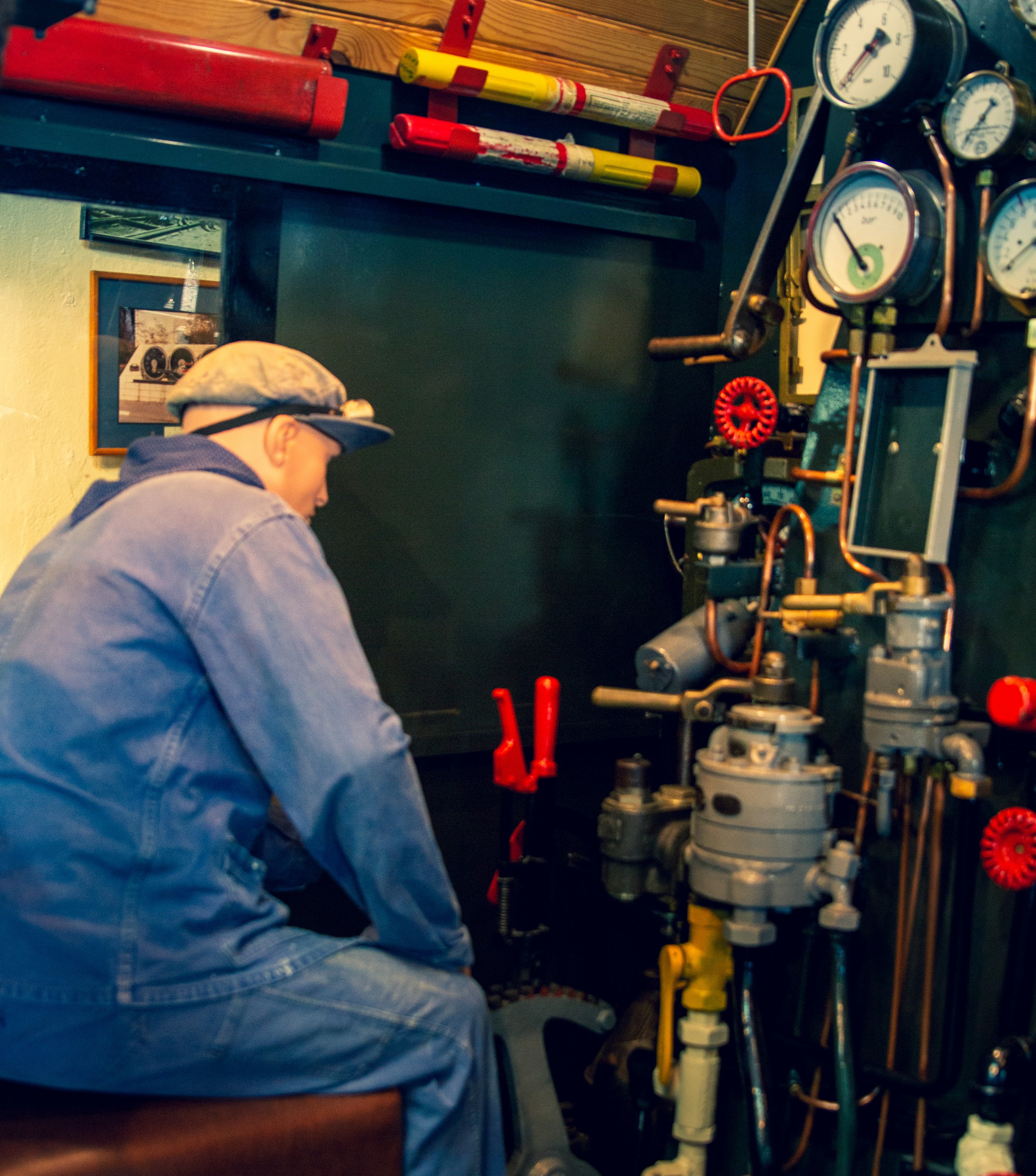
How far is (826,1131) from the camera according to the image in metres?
2.25

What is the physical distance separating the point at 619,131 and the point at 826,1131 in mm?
2313

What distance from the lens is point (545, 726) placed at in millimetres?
2486

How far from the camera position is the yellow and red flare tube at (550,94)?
2.53 metres

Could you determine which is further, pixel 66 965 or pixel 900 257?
pixel 900 257

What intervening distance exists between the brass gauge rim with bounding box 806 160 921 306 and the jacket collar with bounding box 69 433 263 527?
114 cm

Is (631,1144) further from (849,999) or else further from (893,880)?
(893,880)

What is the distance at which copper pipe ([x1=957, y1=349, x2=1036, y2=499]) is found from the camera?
1.93 meters

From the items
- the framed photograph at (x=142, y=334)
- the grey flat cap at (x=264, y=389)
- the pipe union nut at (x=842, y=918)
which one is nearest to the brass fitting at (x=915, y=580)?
the pipe union nut at (x=842, y=918)

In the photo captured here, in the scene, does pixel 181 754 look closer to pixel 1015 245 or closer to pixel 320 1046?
pixel 320 1046

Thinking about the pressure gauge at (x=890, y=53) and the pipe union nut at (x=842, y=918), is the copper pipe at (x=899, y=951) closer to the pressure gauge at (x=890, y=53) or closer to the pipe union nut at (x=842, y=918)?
the pipe union nut at (x=842, y=918)

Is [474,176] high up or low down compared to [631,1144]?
up

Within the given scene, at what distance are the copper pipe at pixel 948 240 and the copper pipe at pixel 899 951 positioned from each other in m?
0.82

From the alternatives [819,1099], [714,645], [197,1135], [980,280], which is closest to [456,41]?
[980,280]

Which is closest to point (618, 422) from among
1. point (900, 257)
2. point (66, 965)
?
point (900, 257)
